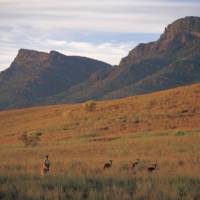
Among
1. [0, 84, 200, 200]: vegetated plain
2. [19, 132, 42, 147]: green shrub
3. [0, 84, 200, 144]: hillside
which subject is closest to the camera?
[0, 84, 200, 200]: vegetated plain

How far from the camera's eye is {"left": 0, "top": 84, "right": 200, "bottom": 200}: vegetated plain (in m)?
11.5

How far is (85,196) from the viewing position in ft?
37.2

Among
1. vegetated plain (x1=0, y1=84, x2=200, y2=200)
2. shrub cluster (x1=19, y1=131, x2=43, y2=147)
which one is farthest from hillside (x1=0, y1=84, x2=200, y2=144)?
shrub cluster (x1=19, y1=131, x2=43, y2=147)

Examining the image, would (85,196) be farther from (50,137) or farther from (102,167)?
(50,137)

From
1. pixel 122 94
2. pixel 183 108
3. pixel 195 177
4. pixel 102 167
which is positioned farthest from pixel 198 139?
pixel 122 94

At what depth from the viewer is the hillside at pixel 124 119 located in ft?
150

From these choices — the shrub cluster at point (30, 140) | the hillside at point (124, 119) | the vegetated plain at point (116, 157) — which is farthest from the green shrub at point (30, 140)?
the vegetated plain at point (116, 157)

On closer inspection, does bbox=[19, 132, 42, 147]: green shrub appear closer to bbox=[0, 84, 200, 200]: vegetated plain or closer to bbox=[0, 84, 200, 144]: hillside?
bbox=[0, 84, 200, 144]: hillside

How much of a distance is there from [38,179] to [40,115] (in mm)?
59988

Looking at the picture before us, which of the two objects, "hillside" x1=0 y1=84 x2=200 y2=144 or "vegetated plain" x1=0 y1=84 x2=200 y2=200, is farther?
"hillside" x1=0 y1=84 x2=200 y2=144

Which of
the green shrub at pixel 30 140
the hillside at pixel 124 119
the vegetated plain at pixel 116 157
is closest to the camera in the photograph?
the vegetated plain at pixel 116 157

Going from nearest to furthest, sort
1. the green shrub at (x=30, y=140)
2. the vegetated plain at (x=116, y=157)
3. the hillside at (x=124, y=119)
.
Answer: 1. the vegetated plain at (x=116, y=157)
2. the green shrub at (x=30, y=140)
3. the hillside at (x=124, y=119)

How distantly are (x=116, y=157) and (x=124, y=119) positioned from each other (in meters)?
29.6

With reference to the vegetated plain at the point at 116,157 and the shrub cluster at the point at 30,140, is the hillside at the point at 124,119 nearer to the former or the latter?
the vegetated plain at the point at 116,157
